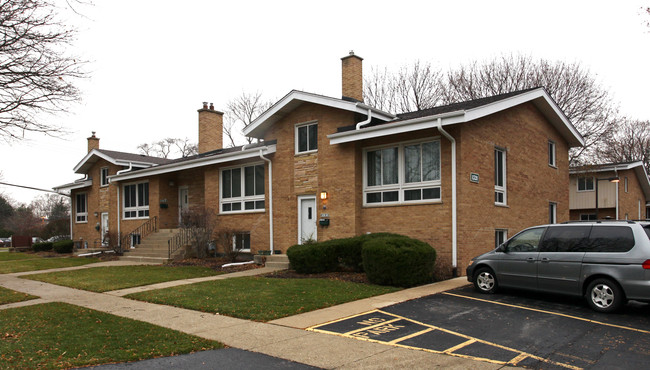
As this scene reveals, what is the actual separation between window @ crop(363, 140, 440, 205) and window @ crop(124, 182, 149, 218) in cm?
1416

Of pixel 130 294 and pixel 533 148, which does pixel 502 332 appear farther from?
pixel 533 148

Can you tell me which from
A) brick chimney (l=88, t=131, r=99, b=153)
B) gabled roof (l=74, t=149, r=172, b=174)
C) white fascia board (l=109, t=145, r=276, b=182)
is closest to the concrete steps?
white fascia board (l=109, t=145, r=276, b=182)

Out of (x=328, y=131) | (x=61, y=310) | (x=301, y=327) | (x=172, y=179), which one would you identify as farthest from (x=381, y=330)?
(x=172, y=179)

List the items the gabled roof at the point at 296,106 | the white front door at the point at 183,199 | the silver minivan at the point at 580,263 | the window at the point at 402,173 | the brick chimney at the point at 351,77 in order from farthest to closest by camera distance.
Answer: the white front door at the point at 183,199
the brick chimney at the point at 351,77
the gabled roof at the point at 296,106
the window at the point at 402,173
the silver minivan at the point at 580,263

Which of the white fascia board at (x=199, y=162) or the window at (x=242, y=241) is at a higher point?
the white fascia board at (x=199, y=162)

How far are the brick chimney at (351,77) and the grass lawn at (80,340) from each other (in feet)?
39.6

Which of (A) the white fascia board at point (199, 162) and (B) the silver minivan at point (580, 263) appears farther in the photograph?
(A) the white fascia board at point (199, 162)

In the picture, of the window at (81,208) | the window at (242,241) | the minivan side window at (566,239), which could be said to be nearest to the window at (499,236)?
the minivan side window at (566,239)

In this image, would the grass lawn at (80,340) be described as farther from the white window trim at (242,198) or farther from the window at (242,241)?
the window at (242,241)

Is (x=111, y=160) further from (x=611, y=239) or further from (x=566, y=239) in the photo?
(x=611, y=239)

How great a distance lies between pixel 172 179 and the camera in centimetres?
2500

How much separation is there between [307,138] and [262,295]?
327 inches

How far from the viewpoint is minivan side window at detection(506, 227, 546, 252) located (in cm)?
1041

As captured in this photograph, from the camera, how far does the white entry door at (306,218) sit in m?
17.6
